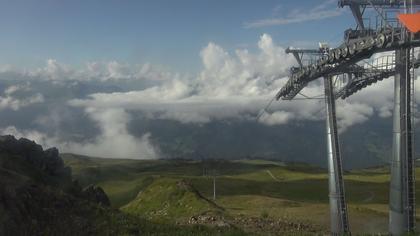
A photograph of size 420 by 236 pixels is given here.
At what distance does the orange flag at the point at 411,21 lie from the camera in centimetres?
3444

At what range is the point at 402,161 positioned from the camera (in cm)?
3769

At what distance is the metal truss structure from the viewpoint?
123ft

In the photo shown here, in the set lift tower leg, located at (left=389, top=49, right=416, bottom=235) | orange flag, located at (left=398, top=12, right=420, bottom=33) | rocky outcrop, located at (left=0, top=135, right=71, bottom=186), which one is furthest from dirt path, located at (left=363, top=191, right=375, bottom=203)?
orange flag, located at (left=398, top=12, right=420, bottom=33)

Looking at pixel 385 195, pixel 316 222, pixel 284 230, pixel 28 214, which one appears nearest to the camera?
pixel 28 214

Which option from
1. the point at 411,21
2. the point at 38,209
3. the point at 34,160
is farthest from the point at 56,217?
the point at 411,21

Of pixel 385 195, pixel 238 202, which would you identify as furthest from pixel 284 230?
pixel 385 195

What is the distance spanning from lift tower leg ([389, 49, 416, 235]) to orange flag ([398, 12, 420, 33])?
12.0ft

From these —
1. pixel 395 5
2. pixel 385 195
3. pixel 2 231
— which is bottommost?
pixel 385 195

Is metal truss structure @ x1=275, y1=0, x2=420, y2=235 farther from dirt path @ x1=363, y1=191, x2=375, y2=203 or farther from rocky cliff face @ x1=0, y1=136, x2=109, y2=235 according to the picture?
dirt path @ x1=363, y1=191, x2=375, y2=203

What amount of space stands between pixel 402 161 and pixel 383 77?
1421 cm

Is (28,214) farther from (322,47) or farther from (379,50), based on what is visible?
(322,47)

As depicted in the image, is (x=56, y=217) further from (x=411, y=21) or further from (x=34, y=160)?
(x=411, y=21)

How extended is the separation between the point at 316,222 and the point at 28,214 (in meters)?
39.0

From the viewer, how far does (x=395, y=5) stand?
40531 mm
